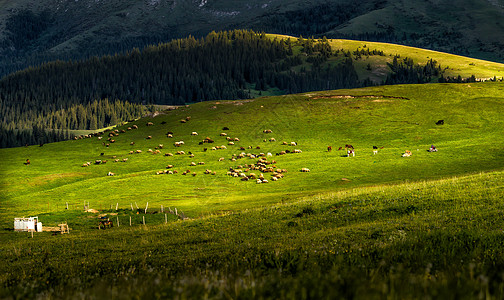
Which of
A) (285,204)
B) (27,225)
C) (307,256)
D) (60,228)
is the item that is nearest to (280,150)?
(285,204)

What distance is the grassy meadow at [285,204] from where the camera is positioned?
19.7 ft

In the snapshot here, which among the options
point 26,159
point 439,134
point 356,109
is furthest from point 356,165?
point 26,159

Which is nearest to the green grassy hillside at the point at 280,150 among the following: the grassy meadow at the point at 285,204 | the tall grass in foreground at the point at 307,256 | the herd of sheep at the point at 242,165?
the grassy meadow at the point at 285,204

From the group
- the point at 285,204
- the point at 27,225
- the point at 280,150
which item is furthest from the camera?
the point at 280,150

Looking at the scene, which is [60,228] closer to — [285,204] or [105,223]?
[105,223]

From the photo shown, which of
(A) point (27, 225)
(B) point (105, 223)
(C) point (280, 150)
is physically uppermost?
(C) point (280, 150)

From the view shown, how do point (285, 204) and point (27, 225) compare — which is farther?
point (27, 225)

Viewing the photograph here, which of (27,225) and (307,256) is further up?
(307,256)

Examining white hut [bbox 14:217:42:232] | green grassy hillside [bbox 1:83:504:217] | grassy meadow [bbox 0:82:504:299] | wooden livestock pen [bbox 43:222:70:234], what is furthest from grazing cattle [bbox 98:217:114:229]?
green grassy hillside [bbox 1:83:504:217]

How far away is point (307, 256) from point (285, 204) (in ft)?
76.8

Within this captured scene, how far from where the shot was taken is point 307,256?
10.1m

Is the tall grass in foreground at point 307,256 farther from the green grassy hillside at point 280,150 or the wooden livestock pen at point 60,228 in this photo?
the green grassy hillside at point 280,150

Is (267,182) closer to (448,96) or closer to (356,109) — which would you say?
(356,109)

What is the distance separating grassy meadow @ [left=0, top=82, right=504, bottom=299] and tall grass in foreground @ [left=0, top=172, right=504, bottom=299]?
0.22 feet
